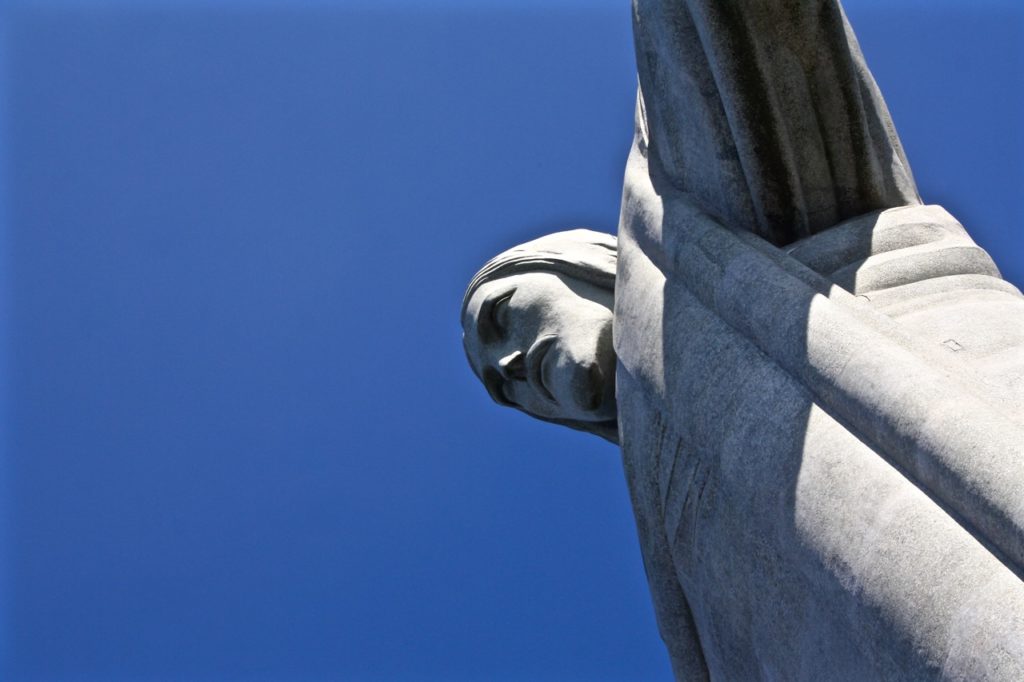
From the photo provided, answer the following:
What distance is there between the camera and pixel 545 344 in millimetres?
6734

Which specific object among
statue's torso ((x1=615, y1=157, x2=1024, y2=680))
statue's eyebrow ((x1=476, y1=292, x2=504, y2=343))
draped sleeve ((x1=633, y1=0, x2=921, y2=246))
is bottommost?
statue's torso ((x1=615, y1=157, x2=1024, y2=680))

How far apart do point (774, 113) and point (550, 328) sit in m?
1.59

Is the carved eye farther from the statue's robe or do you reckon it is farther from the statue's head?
the statue's robe

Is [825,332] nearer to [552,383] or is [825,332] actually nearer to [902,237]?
[902,237]

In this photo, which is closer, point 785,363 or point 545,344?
point 785,363

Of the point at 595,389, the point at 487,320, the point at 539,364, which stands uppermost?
the point at 487,320

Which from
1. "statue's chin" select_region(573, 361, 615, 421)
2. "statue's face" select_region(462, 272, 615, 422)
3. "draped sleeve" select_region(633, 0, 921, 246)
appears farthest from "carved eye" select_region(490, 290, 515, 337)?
"draped sleeve" select_region(633, 0, 921, 246)

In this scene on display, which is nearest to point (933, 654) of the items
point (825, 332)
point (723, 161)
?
point (825, 332)

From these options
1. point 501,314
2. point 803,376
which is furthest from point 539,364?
point 803,376

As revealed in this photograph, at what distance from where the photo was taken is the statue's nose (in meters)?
6.90

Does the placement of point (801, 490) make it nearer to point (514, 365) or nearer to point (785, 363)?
point (785, 363)

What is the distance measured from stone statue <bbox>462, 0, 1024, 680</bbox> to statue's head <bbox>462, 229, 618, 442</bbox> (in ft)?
0.04

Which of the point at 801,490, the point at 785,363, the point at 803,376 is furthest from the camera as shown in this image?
the point at 785,363

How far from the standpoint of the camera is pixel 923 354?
4406 millimetres
